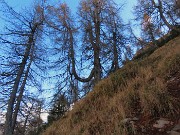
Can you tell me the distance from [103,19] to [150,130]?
13.7 meters

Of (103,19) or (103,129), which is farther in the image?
(103,19)

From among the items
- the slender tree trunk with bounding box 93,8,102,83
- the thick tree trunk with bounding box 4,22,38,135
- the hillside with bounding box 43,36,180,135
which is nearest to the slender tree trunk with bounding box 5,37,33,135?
the thick tree trunk with bounding box 4,22,38,135

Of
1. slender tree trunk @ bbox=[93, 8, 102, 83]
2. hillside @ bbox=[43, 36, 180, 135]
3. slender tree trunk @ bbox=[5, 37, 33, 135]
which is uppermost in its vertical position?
slender tree trunk @ bbox=[93, 8, 102, 83]

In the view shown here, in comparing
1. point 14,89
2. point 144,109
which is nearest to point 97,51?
point 14,89

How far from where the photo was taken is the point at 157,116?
485cm

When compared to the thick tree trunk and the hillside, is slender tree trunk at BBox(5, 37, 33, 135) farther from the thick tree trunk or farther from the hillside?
the hillside

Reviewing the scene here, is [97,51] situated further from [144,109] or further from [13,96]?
[144,109]

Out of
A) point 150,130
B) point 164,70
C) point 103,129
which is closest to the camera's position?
point 150,130

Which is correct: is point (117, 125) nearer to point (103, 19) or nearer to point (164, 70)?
point (164, 70)

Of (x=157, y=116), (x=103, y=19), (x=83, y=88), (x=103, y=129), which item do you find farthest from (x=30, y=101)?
(x=157, y=116)

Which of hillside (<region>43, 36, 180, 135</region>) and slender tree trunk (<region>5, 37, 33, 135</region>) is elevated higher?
slender tree trunk (<region>5, 37, 33, 135</region>)

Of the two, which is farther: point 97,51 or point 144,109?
point 97,51

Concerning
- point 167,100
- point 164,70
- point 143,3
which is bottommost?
point 167,100

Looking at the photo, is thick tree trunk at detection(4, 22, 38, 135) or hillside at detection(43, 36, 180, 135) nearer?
hillside at detection(43, 36, 180, 135)
